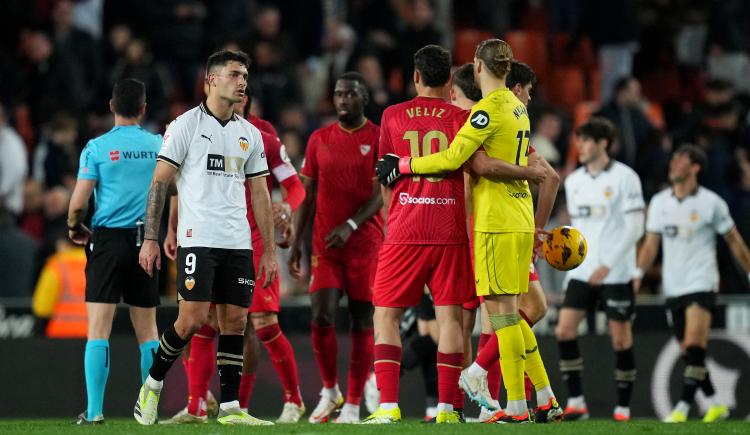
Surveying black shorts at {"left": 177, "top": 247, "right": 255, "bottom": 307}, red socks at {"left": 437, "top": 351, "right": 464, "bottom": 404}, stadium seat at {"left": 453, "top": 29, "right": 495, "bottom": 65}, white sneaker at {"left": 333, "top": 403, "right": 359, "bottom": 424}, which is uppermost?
stadium seat at {"left": 453, "top": 29, "right": 495, "bottom": 65}

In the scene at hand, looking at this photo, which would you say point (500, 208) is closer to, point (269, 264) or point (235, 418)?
point (269, 264)

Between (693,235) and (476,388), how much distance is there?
455 centimetres

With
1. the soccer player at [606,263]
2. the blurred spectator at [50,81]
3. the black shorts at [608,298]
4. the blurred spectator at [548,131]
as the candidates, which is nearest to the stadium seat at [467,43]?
the blurred spectator at [548,131]

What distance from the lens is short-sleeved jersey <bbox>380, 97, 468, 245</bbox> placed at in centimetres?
938

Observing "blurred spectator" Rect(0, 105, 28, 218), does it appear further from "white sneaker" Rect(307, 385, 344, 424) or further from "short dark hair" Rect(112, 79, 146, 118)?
"short dark hair" Rect(112, 79, 146, 118)

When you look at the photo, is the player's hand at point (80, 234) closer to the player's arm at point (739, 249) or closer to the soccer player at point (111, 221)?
the soccer player at point (111, 221)

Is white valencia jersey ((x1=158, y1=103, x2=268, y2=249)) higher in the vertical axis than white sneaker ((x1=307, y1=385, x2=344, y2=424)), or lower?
higher

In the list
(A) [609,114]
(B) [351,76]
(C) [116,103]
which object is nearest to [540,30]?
(A) [609,114]

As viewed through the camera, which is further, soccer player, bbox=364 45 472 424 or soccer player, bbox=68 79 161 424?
soccer player, bbox=68 79 161 424

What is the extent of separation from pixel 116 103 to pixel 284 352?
2410mm

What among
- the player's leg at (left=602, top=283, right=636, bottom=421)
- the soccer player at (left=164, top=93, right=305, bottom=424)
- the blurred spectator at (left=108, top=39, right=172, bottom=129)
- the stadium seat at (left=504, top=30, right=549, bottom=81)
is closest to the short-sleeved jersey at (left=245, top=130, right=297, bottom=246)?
the soccer player at (left=164, top=93, right=305, bottom=424)

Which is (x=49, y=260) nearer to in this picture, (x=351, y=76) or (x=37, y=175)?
(x=37, y=175)

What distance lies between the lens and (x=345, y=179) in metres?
11.2

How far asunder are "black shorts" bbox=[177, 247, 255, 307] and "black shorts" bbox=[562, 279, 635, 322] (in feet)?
14.2
